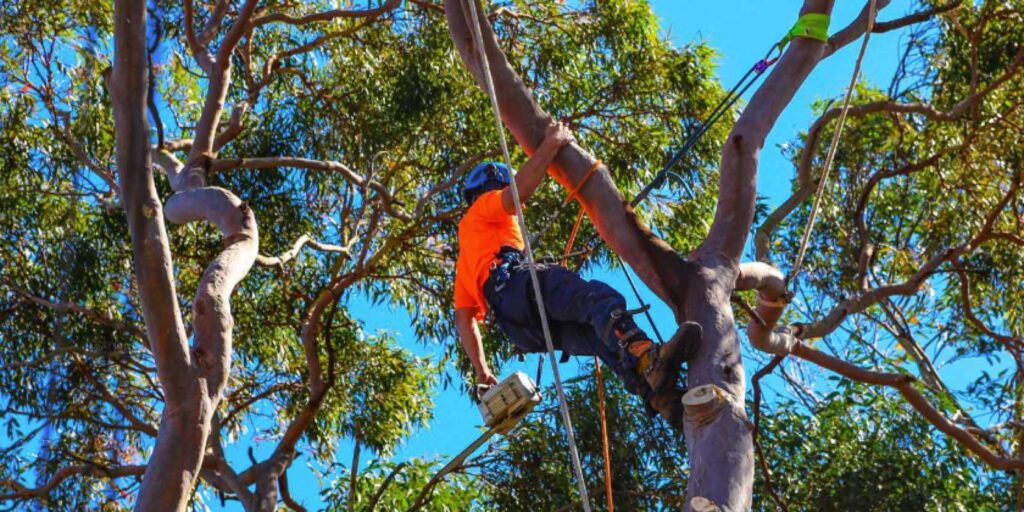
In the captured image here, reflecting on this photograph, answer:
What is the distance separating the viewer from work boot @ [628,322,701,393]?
3.97 m

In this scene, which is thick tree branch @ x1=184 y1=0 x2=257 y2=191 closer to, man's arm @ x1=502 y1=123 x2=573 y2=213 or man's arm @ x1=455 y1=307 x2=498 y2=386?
man's arm @ x1=455 y1=307 x2=498 y2=386

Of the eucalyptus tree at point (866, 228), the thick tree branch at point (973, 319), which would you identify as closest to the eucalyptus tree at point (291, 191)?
the eucalyptus tree at point (866, 228)

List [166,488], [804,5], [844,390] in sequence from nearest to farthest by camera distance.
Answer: [166,488]
[804,5]
[844,390]

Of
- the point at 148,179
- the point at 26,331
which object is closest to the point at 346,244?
the point at 26,331

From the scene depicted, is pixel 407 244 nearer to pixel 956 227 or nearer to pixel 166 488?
pixel 956 227

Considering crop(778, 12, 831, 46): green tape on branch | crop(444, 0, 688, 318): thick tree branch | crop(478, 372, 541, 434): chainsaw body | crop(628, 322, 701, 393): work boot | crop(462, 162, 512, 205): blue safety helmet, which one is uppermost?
crop(778, 12, 831, 46): green tape on branch

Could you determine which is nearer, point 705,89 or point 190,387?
point 190,387

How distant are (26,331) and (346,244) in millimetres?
2123

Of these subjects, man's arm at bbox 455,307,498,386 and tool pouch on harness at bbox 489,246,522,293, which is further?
man's arm at bbox 455,307,498,386

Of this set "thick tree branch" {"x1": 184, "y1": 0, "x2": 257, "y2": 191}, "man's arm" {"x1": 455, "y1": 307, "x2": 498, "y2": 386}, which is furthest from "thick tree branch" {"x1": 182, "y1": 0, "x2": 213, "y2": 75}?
"man's arm" {"x1": 455, "y1": 307, "x2": 498, "y2": 386}

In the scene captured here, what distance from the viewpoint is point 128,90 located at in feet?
15.6

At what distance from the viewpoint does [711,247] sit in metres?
4.40

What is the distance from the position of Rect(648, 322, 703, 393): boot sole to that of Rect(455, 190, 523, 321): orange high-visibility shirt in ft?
3.68

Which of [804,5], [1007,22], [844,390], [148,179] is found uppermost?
[1007,22]
